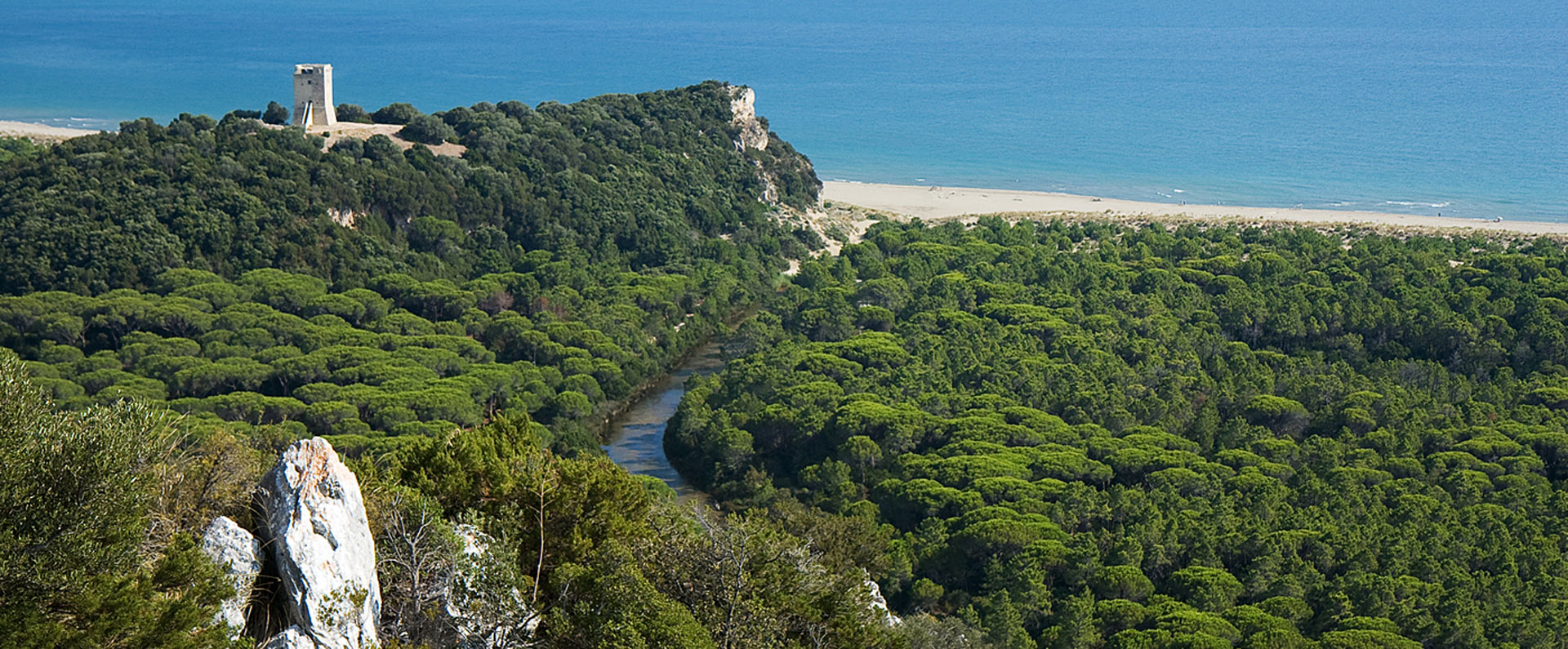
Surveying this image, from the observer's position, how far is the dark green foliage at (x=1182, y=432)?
79.2ft

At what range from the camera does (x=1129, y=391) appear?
3431 centimetres

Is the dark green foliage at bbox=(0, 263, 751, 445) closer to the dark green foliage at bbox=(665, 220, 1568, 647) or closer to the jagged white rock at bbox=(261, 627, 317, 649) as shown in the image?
the dark green foliage at bbox=(665, 220, 1568, 647)

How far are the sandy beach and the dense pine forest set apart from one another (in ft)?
42.0

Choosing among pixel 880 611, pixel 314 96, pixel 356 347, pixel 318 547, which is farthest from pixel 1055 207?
pixel 318 547

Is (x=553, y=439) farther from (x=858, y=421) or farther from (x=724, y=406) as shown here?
(x=858, y=421)

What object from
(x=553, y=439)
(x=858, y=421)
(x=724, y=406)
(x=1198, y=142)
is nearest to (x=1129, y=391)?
(x=858, y=421)

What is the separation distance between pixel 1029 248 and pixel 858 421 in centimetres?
1826

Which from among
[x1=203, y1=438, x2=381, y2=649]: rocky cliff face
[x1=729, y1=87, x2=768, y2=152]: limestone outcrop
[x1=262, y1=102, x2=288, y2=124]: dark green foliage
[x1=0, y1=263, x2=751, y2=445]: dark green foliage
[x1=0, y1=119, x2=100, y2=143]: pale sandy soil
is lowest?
[x1=0, y1=263, x2=751, y2=445]: dark green foliage

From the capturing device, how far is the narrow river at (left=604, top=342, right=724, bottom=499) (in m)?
33.8

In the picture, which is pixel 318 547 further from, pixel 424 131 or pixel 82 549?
pixel 424 131

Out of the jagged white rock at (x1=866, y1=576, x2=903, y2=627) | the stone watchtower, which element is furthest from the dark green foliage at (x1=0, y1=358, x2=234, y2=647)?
the stone watchtower

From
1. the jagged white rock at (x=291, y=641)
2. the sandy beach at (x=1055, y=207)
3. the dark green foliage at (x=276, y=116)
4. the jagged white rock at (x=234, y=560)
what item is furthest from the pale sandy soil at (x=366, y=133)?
the jagged white rock at (x=291, y=641)

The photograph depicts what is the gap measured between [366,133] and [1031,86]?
87.9 meters

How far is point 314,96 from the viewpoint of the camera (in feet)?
→ 167
